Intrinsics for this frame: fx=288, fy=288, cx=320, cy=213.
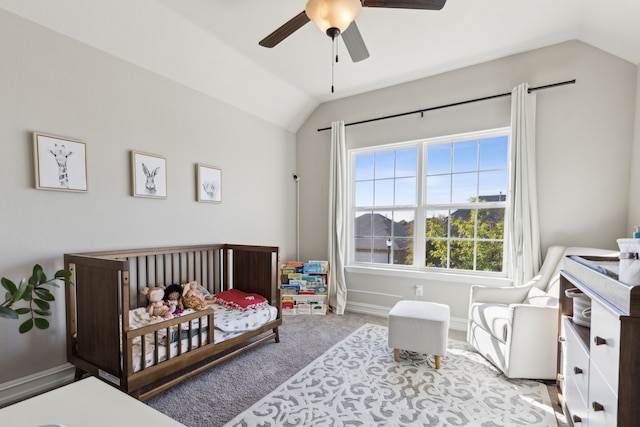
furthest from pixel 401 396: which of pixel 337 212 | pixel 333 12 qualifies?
pixel 333 12

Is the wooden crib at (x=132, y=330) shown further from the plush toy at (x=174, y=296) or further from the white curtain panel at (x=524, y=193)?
the white curtain panel at (x=524, y=193)

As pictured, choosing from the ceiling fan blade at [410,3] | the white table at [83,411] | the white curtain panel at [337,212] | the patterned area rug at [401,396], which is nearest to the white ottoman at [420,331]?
the patterned area rug at [401,396]

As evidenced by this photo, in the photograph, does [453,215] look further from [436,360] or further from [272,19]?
[272,19]

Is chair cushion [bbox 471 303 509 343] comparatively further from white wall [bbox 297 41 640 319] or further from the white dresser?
white wall [bbox 297 41 640 319]

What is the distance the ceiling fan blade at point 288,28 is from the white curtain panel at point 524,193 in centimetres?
214

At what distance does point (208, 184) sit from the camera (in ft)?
9.87

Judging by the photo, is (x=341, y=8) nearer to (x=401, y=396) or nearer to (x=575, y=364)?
(x=575, y=364)

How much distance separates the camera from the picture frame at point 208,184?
9.52 feet

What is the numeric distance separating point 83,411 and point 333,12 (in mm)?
1851

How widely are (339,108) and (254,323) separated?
112 inches

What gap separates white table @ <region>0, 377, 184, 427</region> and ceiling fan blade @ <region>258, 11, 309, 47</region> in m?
1.89

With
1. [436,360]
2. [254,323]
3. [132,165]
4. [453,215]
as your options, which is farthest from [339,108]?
[436,360]

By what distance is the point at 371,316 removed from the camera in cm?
347

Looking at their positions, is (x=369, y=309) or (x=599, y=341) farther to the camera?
(x=369, y=309)
